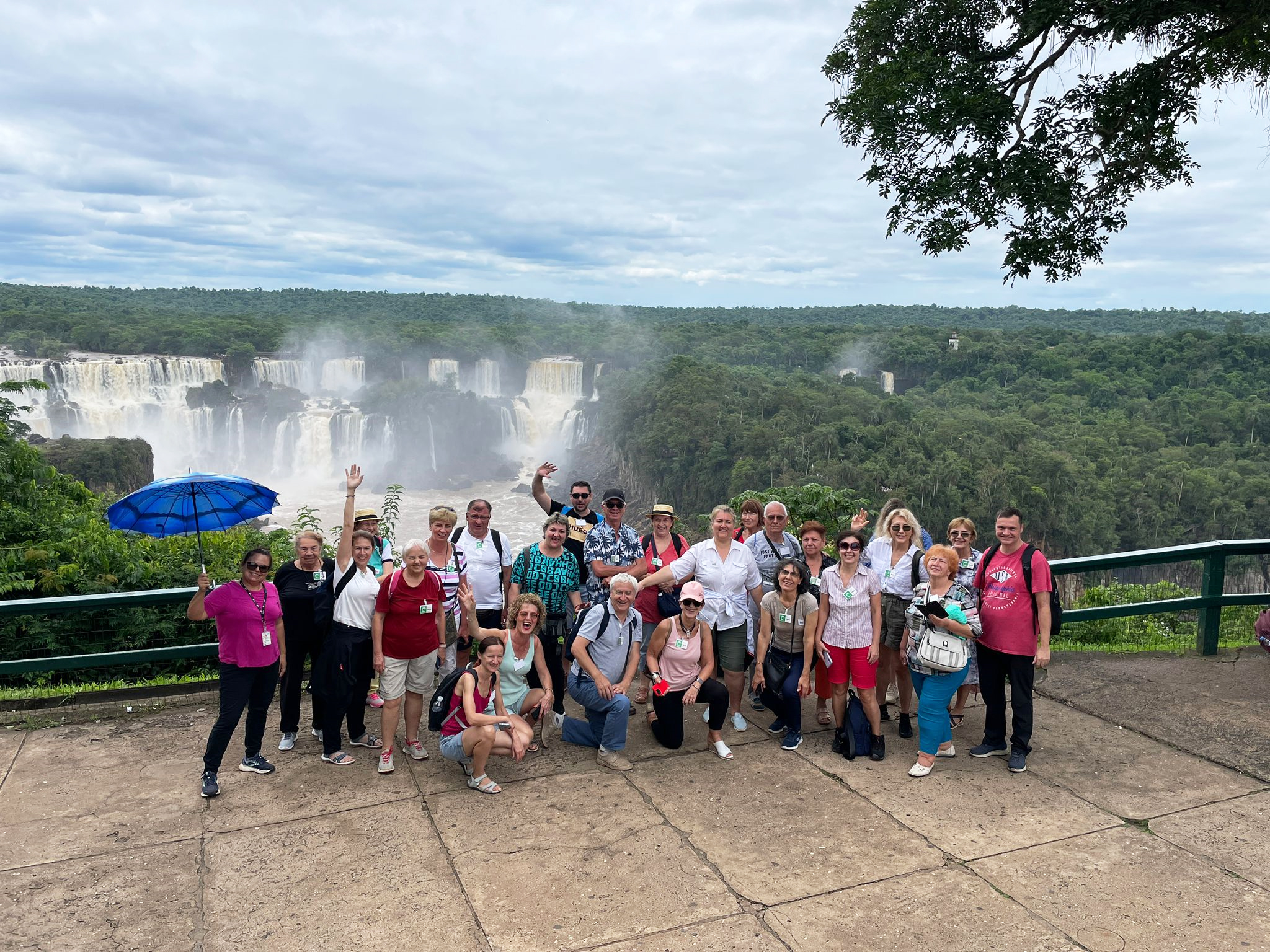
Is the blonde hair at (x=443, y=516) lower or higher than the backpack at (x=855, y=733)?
higher

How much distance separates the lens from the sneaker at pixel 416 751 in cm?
531

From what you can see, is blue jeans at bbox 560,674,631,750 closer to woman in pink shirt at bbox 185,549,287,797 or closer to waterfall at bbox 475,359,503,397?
woman in pink shirt at bbox 185,549,287,797

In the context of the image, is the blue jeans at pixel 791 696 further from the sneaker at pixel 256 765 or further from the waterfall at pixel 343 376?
the waterfall at pixel 343 376

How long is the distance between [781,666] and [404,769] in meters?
2.32

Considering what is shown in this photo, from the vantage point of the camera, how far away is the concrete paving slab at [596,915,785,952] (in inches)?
142

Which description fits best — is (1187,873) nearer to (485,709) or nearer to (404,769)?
(485,709)

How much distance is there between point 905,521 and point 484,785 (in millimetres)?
3023

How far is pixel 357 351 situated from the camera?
9469 cm

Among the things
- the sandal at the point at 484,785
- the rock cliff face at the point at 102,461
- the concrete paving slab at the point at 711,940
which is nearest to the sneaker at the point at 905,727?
the concrete paving slab at the point at 711,940

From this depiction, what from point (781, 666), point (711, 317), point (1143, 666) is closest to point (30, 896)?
point (781, 666)

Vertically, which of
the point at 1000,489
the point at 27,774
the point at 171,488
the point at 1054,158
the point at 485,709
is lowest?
the point at 1000,489

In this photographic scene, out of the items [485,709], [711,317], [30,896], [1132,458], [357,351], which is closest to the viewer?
[30,896]

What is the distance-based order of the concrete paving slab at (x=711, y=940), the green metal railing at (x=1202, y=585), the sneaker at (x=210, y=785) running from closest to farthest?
the concrete paving slab at (x=711, y=940), the sneaker at (x=210, y=785), the green metal railing at (x=1202, y=585)

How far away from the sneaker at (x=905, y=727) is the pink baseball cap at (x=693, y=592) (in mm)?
1562
